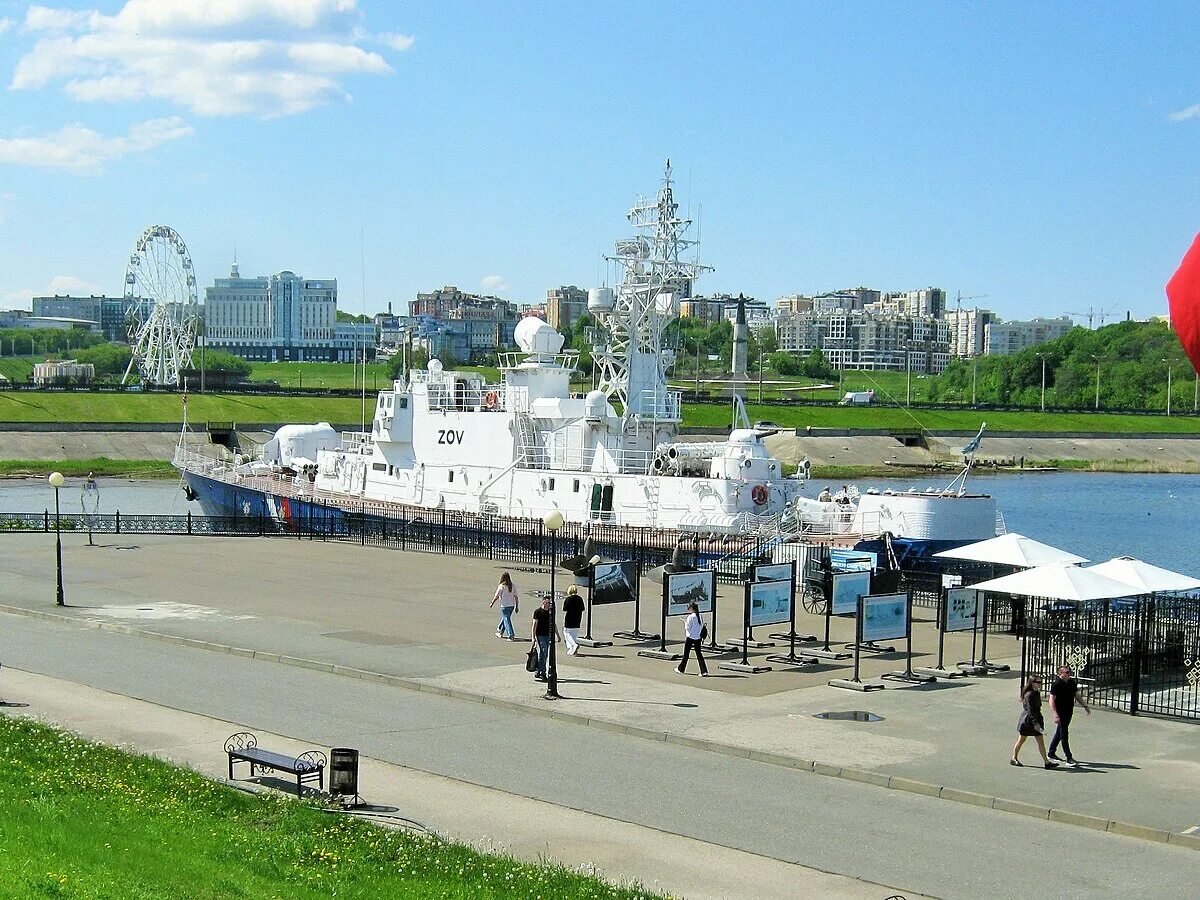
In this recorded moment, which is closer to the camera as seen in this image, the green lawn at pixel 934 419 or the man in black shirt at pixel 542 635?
the man in black shirt at pixel 542 635

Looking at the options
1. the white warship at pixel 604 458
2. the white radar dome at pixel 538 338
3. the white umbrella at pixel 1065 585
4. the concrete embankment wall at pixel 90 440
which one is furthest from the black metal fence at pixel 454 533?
the concrete embankment wall at pixel 90 440

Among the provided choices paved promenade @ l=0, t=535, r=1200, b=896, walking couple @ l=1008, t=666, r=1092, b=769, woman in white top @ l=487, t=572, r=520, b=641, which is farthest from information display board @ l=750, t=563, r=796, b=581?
walking couple @ l=1008, t=666, r=1092, b=769

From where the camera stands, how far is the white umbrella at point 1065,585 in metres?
21.2

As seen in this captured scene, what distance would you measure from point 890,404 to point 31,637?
140 meters

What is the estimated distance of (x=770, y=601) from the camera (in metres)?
25.2

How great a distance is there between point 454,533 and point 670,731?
2576cm

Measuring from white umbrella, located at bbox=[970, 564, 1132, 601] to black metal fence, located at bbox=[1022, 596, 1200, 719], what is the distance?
481 mm

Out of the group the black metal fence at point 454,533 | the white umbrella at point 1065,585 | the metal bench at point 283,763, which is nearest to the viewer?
the metal bench at point 283,763

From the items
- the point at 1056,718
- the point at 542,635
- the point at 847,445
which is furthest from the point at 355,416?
the point at 1056,718

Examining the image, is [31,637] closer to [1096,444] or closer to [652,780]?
[652,780]

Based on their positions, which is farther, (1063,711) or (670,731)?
(670,731)

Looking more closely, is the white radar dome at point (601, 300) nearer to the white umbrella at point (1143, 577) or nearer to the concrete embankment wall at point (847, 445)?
the white umbrella at point (1143, 577)

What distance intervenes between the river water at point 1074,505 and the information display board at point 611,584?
3293 cm

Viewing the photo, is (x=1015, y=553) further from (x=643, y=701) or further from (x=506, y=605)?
(x=506, y=605)
